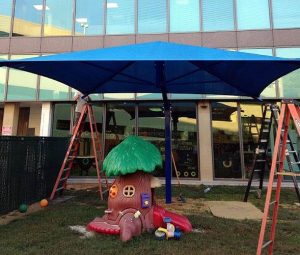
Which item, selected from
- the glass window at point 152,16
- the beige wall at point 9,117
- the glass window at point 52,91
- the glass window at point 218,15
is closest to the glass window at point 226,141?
the glass window at point 218,15

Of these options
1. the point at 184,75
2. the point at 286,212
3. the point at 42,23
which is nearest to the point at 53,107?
the point at 42,23

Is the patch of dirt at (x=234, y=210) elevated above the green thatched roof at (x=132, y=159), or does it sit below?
below

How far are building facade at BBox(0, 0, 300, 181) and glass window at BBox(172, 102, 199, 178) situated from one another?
39 mm

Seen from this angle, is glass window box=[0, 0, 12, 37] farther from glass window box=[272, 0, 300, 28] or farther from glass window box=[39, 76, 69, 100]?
glass window box=[272, 0, 300, 28]

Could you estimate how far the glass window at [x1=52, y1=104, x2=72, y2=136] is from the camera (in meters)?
12.1

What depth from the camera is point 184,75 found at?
6.84 m

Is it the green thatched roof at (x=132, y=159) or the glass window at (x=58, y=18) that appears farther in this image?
the glass window at (x=58, y=18)

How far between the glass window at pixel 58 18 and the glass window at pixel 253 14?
6.90 meters

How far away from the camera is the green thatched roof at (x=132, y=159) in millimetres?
5055

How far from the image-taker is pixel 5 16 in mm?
12672

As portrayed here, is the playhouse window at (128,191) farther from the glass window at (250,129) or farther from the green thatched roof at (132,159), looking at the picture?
the glass window at (250,129)

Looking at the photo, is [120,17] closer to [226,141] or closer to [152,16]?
[152,16]

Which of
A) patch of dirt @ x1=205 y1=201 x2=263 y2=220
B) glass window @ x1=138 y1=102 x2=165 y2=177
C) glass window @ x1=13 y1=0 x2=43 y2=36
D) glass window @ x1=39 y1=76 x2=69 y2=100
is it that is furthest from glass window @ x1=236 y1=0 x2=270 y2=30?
glass window @ x1=13 y1=0 x2=43 y2=36

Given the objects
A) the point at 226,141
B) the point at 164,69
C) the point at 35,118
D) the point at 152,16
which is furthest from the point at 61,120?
the point at 164,69
